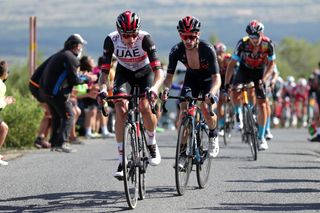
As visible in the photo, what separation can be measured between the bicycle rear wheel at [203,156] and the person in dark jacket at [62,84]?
5545mm

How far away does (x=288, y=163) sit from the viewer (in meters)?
16.3

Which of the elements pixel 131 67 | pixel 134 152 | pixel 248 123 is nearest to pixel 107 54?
pixel 131 67

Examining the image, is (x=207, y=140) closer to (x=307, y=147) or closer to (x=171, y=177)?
(x=171, y=177)

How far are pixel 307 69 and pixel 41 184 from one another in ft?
410

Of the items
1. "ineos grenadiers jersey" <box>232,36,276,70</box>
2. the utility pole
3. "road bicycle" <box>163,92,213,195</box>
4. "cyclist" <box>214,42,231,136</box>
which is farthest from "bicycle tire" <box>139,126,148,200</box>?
the utility pole

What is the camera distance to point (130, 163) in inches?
444

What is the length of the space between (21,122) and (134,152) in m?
8.26

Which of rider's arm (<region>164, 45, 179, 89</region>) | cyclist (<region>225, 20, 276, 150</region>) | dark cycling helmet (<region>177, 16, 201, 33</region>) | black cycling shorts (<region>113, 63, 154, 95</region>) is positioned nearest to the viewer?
black cycling shorts (<region>113, 63, 154, 95</region>)

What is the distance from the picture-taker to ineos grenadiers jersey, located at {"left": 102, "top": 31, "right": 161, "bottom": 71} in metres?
12.1

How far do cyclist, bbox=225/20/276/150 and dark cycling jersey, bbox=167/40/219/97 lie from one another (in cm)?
355

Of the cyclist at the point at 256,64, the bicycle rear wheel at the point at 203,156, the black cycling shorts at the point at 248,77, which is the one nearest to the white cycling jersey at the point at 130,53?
the bicycle rear wheel at the point at 203,156

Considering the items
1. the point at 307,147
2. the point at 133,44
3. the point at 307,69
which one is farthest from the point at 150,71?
the point at 307,69

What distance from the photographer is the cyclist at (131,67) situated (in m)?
11.8

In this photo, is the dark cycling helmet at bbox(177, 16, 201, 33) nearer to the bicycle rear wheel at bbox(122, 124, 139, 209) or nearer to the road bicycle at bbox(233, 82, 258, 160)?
the bicycle rear wheel at bbox(122, 124, 139, 209)
